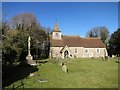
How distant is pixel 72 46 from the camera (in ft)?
182

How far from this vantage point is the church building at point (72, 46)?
2117 inches

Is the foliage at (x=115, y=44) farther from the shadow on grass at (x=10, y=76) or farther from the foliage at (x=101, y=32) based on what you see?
the shadow on grass at (x=10, y=76)

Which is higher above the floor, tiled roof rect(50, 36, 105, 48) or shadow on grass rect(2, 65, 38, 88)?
tiled roof rect(50, 36, 105, 48)

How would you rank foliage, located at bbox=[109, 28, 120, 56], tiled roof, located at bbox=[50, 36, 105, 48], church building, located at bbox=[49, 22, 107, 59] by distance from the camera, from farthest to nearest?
foliage, located at bbox=[109, 28, 120, 56]
tiled roof, located at bbox=[50, 36, 105, 48]
church building, located at bbox=[49, 22, 107, 59]

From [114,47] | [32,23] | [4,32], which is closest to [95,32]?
[114,47]

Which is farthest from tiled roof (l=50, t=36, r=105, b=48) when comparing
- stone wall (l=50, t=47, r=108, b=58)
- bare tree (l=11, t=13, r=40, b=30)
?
bare tree (l=11, t=13, r=40, b=30)

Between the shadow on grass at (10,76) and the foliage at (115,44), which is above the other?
the foliage at (115,44)

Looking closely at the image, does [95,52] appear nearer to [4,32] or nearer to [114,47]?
[114,47]

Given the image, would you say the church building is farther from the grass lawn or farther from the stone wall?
the grass lawn

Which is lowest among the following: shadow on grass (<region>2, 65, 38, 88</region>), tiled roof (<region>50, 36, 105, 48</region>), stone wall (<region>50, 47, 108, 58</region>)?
shadow on grass (<region>2, 65, 38, 88</region>)

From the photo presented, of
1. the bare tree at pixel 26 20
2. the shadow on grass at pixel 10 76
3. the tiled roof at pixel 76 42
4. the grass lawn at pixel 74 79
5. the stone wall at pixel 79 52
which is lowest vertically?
the grass lawn at pixel 74 79

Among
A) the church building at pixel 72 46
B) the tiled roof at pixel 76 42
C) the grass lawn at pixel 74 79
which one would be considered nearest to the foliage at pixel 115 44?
the church building at pixel 72 46

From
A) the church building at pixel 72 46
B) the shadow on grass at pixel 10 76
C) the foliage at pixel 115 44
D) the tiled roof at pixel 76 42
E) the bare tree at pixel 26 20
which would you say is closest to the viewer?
the shadow on grass at pixel 10 76

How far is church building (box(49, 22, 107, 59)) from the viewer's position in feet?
176
